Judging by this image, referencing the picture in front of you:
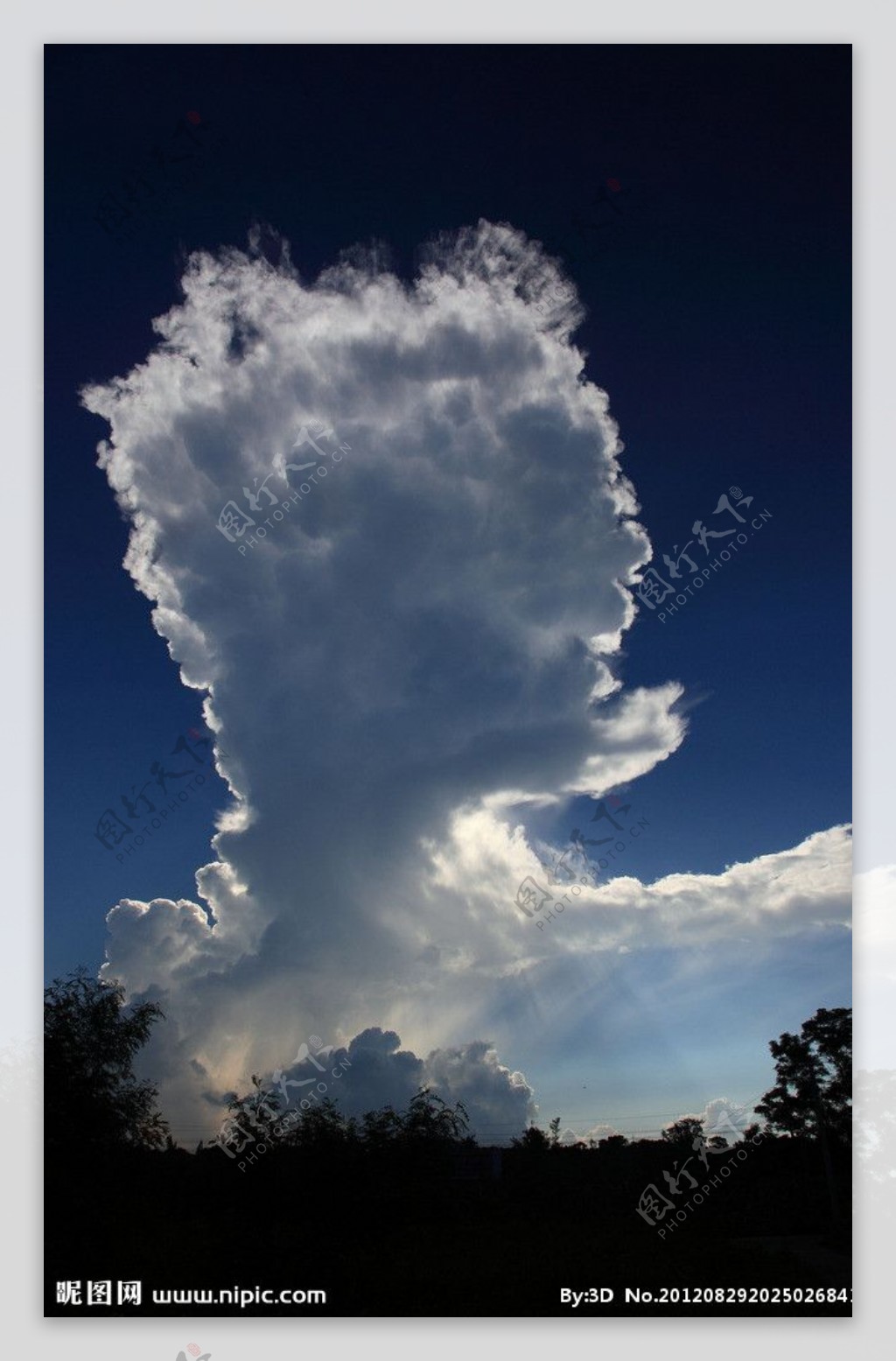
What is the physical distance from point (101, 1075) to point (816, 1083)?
4165mm

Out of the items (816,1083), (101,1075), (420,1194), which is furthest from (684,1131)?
(101,1075)

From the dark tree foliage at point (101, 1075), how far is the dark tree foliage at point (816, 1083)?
363 cm

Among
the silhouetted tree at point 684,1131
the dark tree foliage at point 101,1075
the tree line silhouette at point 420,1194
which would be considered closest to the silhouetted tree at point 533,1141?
the tree line silhouette at point 420,1194

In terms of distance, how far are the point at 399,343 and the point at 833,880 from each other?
4.10 meters

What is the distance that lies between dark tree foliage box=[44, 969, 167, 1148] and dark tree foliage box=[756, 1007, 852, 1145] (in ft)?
11.9

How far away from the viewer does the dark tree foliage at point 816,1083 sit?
551 cm

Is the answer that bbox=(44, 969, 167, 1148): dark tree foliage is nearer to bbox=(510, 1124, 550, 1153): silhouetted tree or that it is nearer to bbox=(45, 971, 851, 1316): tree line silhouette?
bbox=(45, 971, 851, 1316): tree line silhouette

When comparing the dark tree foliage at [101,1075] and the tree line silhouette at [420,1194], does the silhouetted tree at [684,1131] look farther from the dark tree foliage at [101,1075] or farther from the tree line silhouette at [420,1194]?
the dark tree foliage at [101,1075]

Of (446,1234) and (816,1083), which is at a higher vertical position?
(816,1083)

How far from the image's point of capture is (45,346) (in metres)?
5.79

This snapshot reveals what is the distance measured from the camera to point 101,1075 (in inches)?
225

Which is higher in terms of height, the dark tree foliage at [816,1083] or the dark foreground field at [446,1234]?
the dark tree foliage at [816,1083]

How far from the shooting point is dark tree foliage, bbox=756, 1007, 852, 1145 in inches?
217

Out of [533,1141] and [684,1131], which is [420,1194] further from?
[684,1131]
